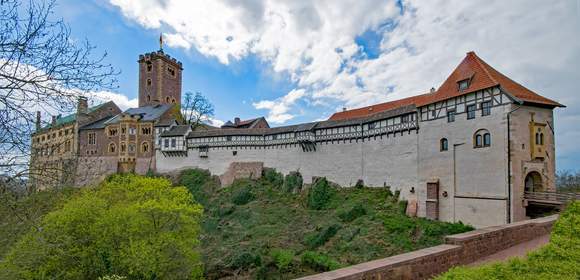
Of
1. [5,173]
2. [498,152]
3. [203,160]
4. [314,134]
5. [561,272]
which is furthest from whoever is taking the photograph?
[203,160]

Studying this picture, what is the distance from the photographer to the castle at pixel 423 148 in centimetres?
1430

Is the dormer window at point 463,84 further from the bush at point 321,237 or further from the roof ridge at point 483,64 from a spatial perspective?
the bush at point 321,237

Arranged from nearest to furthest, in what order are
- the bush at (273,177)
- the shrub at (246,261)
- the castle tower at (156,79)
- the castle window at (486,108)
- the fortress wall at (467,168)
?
1. the fortress wall at (467,168)
2. the castle window at (486,108)
3. the shrub at (246,261)
4. the bush at (273,177)
5. the castle tower at (156,79)

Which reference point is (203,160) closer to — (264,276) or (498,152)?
(264,276)

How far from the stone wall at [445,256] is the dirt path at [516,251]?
0.10m

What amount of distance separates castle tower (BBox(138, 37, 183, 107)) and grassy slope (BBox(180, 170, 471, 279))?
22180mm

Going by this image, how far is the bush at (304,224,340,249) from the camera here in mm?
18516

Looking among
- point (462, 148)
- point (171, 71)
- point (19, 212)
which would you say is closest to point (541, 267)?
point (19, 212)

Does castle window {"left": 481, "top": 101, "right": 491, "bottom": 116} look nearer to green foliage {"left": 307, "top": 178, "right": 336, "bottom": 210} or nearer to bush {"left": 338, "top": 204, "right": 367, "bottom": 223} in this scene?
bush {"left": 338, "top": 204, "right": 367, "bottom": 223}

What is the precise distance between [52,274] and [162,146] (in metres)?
26.1

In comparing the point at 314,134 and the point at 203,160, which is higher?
the point at 314,134

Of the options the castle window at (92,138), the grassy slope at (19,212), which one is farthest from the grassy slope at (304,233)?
the castle window at (92,138)

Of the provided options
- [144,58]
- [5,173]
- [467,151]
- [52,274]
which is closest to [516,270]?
[5,173]

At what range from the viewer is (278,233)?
20.9 meters
